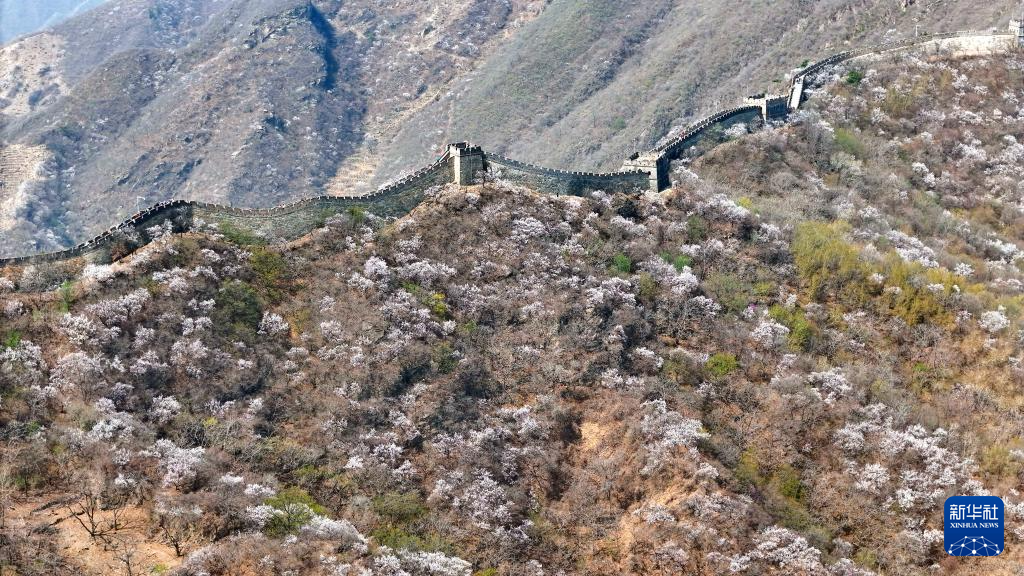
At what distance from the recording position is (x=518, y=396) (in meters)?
42.3

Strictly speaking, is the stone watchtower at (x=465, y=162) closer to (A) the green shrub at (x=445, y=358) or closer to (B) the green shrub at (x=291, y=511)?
(A) the green shrub at (x=445, y=358)

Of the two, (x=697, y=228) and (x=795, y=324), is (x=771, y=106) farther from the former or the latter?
(x=795, y=324)

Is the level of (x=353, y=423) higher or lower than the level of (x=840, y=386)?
higher

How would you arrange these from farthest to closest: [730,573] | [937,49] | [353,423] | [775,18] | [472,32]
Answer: [472,32], [775,18], [937,49], [353,423], [730,573]

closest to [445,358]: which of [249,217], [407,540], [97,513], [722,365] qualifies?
[407,540]

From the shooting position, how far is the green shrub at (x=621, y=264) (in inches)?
1994

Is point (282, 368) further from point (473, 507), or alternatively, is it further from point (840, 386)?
point (840, 386)

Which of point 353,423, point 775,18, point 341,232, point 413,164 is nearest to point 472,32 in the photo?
point 413,164

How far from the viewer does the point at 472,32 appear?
550 feet

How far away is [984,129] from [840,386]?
41136mm

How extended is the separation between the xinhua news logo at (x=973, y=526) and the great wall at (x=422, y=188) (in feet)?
84.8

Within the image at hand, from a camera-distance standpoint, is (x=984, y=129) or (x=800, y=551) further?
(x=984, y=129)

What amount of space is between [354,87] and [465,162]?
115866 millimetres

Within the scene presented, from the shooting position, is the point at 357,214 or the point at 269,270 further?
the point at 357,214
